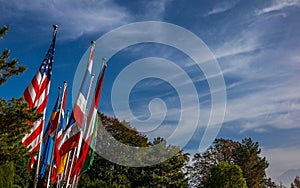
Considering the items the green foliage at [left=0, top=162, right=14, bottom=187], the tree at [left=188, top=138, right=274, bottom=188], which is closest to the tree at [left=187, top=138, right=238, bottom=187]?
the tree at [left=188, top=138, right=274, bottom=188]

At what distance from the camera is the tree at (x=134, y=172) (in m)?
41.6

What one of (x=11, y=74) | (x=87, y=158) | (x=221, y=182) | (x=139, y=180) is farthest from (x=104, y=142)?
(x=11, y=74)

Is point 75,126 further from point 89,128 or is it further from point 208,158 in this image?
point 208,158

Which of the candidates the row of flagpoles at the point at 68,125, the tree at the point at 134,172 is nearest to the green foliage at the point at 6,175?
the row of flagpoles at the point at 68,125

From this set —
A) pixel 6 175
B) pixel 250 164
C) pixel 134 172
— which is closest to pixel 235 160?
pixel 250 164

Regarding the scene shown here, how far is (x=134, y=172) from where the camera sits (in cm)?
4391

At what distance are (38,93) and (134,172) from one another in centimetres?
3135

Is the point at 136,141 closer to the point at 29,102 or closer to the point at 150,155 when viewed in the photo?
the point at 150,155

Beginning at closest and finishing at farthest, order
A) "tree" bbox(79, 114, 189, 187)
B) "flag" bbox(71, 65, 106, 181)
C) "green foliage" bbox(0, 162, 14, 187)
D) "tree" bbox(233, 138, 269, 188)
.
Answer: "flag" bbox(71, 65, 106, 181) < "green foliage" bbox(0, 162, 14, 187) < "tree" bbox(79, 114, 189, 187) < "tree" bbox(233, 138, 269, 188)

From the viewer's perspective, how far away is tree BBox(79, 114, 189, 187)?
41.6m

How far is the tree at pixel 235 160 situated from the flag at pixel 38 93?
40.5 meters

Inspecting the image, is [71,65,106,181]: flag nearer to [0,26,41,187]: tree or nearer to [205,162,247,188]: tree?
[0,26,41,187]: tree

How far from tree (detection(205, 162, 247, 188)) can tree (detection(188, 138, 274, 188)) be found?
30.4 ft

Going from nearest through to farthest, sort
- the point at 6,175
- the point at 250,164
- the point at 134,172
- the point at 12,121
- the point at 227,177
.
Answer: the point at 12,121, the point at 6,175, the point at 227,177, the point at 134,172, the point at 250,164
